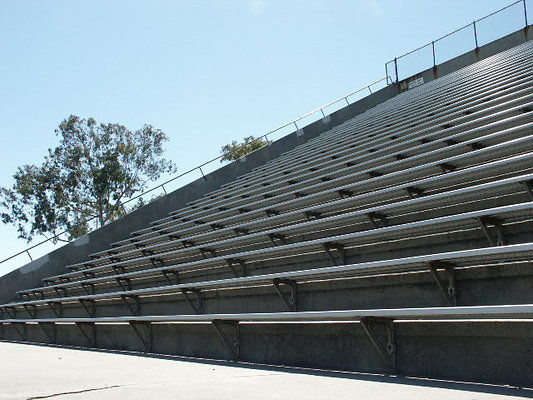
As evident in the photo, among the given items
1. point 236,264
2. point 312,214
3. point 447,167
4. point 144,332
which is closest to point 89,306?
point 144,332

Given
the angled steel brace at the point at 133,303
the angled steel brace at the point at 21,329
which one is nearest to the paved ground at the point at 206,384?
the angled steel brace at the point at 133,303

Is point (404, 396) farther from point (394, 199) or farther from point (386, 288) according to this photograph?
point (394, 199)

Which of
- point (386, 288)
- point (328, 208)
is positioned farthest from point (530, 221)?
point (328, 208)

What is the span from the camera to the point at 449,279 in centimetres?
277

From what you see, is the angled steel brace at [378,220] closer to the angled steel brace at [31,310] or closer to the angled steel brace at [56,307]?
the angled steel brace at [56,307]

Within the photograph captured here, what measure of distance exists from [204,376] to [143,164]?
20838 mm

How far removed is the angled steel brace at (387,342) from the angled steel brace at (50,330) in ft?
14.0

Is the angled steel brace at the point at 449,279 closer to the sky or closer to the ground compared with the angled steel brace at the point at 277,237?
closer to the ground

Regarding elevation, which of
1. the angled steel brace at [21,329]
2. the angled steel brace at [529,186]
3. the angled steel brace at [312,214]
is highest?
the angled steel brace at [529,186]

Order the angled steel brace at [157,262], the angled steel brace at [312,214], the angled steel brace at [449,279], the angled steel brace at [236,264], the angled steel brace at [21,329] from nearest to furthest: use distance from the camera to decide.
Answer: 1. the angled steel brace at [449,279]
2. the angled steel brace at [236,264]
3. the angled steel brace at [312,214]
4. the angled steel brace at [157,262]
5. the angled steel brace at [21,329]

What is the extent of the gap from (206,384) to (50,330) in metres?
4.05

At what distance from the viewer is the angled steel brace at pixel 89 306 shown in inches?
231

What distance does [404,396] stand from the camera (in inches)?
79.0

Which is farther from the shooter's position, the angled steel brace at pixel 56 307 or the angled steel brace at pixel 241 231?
the angled steel brace at pixel 56 307
